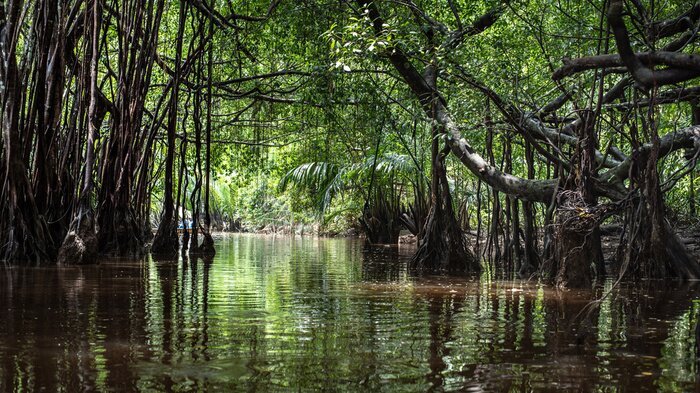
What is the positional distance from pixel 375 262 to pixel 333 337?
7.13 metres

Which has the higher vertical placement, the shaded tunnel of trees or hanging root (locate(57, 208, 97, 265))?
the shaded tunnel of trees

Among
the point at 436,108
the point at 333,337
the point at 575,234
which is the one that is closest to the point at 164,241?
the point at 436,108

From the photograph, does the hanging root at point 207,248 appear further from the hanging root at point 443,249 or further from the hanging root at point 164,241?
the hanging root at point 443,249

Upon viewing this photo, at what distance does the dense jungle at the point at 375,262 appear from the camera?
3473mm

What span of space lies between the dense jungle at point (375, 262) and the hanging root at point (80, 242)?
0.02 meters

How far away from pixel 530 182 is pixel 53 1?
565 centimetres

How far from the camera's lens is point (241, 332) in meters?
4.21

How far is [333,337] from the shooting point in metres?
4.11

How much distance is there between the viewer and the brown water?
3.10 m

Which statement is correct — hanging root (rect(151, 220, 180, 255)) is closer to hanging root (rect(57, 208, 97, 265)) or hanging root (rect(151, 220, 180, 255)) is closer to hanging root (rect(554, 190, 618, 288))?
hanging root (rect(57, 208, 97, 265))

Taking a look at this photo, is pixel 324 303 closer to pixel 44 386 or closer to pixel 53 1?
pixel 44 386

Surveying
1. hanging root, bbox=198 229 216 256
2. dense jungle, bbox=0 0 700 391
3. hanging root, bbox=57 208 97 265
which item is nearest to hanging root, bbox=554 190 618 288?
dense jungle, bbox=0 0 700 391

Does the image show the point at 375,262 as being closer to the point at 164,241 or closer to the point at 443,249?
the point at 443,249

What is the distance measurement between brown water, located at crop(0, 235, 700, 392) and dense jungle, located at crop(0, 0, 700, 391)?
0.08 ft
